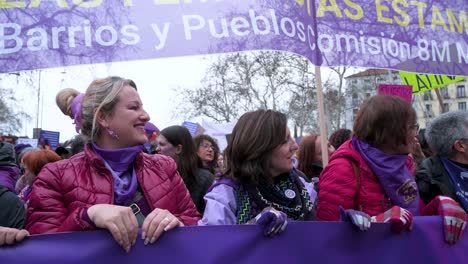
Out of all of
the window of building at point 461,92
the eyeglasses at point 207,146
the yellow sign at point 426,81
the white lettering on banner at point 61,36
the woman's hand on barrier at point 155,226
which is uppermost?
the window of building at point 461,92

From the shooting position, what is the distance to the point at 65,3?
118 inches

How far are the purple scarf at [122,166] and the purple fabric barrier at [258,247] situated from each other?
0.36 m

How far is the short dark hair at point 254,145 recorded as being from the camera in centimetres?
246

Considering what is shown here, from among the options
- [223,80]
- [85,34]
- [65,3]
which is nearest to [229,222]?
[85,34]

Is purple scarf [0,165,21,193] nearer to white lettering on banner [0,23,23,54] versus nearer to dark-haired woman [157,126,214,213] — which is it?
white lettering on banner [0,23,23,54]

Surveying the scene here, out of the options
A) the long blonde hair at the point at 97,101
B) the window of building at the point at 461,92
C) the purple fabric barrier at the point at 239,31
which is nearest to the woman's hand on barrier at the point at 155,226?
the long blonde hair at the point at 97,101

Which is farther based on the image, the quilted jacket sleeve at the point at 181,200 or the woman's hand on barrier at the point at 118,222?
the quilted jacket sleeve at the point at 181,200

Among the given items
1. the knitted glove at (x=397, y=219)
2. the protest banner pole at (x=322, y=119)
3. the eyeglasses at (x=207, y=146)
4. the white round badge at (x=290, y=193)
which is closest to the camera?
the knitted glove at (x=397, y=219)

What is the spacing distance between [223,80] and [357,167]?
29504mm

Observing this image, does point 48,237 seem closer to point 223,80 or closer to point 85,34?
point 85,34

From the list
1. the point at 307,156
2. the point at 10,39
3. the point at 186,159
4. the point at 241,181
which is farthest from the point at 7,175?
the point at 307,156

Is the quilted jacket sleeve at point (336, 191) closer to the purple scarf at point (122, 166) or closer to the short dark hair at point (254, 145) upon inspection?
the short dark hair at point (254, 145)

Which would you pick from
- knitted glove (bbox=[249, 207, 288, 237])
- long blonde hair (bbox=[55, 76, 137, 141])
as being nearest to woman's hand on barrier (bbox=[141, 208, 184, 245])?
knitted glove (bbox=[249, 207, 288, 237])

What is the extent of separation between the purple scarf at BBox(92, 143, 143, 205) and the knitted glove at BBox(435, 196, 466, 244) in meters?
1.35
